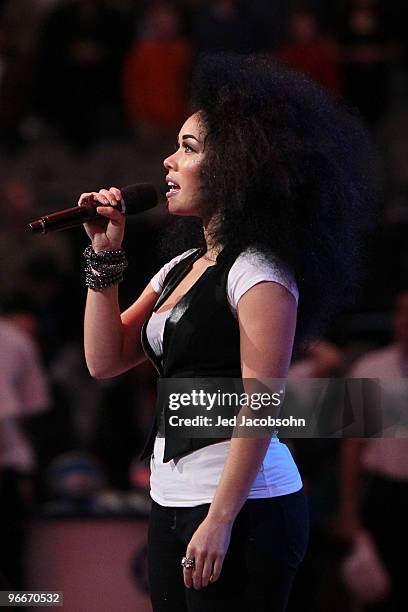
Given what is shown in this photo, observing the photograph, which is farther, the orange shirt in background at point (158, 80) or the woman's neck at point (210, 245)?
the orange shirt in background at point (158, 80)

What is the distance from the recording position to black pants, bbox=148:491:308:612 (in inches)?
84.0

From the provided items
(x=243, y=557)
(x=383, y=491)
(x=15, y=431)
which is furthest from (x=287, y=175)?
(x=15, y=431)

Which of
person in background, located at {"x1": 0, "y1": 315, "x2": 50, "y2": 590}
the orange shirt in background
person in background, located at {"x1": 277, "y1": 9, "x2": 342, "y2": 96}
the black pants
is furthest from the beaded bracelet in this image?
the orange shirt in background

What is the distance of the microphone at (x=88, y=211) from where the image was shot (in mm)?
2230

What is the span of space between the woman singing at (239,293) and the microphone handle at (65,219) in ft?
0.09

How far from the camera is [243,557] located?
2.14 m

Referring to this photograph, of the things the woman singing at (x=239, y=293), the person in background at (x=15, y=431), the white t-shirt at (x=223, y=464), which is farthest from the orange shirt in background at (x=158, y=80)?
the white t-shirt at (x=223, y=464)

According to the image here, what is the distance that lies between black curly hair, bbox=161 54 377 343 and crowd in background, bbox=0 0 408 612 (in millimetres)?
1201

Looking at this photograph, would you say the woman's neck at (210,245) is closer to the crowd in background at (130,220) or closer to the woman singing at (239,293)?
the woman singing at (239,293)

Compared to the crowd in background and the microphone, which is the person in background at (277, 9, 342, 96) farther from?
the microphone

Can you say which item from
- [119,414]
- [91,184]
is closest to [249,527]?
[119,414]

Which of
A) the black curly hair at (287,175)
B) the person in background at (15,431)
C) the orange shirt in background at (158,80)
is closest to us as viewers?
the black curly hair at (287,175)

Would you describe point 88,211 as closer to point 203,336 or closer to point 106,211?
point 106,211

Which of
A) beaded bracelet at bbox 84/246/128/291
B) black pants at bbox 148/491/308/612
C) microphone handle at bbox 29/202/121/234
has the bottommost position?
black pants at bbox 148/491/308/612
